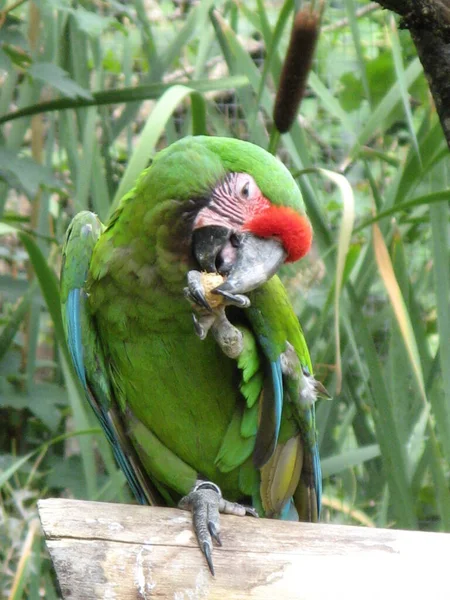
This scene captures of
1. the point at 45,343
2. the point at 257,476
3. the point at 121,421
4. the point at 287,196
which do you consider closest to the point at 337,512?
the point at 257,476

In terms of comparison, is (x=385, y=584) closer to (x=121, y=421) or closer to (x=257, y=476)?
(x=257, y=476)

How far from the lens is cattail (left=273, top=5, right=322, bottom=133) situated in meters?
1.21

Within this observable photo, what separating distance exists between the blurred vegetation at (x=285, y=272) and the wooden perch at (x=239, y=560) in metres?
0.37

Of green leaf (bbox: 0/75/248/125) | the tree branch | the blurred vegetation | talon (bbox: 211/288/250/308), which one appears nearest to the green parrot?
talon (bbox: 211/288/250/308)

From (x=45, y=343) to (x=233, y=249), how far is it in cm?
146

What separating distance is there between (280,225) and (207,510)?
39 cm

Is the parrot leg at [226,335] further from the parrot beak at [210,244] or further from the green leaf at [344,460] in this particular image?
the green leaf at [344,460]

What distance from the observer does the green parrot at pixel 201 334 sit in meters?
1.08

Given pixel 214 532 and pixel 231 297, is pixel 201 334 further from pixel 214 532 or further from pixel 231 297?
pixel 214 532

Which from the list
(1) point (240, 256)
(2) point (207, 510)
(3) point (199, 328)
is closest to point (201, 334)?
(3) point (199, 328)

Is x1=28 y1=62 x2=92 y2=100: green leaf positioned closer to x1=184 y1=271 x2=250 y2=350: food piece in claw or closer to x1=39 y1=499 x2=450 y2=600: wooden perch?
x1=184 y1=271 x2=250 y2=350: food piece in claw

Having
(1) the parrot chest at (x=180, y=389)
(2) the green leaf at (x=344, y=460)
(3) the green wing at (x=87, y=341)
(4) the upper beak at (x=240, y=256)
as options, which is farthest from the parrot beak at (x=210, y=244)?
(2) the green leaf at (x=344, y=460)

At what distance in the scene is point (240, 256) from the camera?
1.06m

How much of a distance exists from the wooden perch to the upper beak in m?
0.31
